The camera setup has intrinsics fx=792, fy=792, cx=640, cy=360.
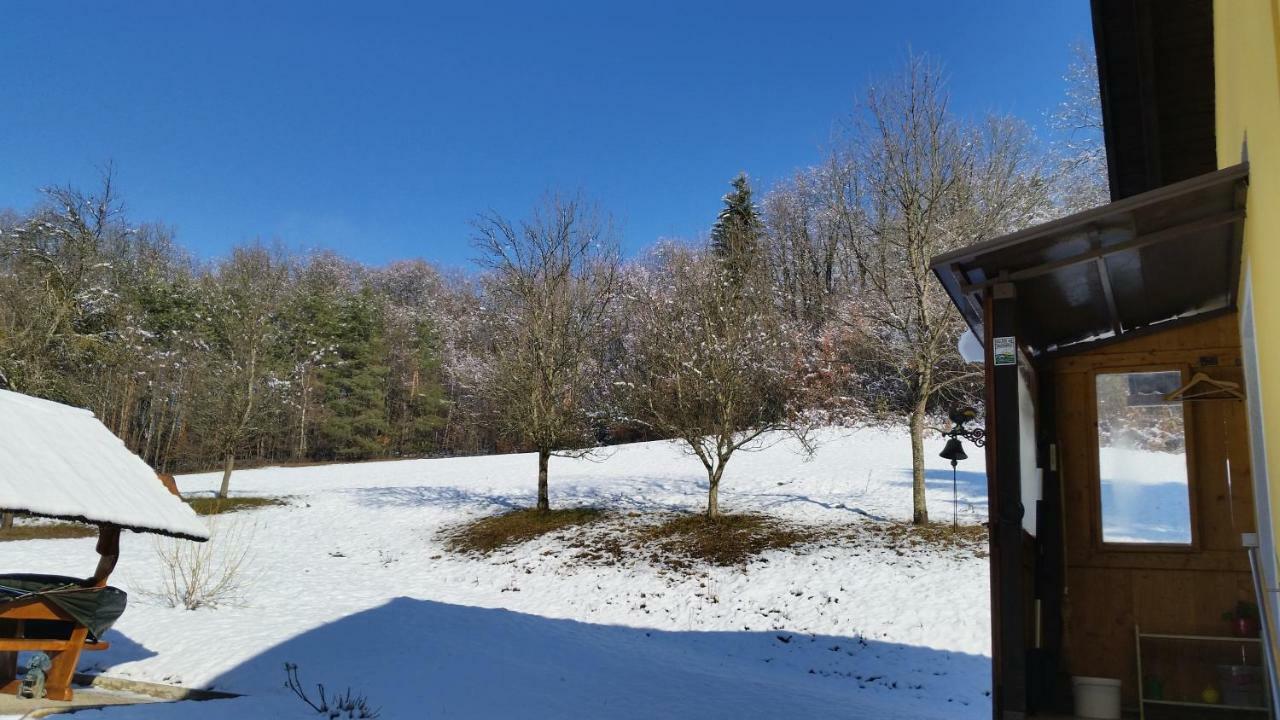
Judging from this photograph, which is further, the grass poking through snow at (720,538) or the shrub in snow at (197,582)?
the grass poking through snow at (720,538)

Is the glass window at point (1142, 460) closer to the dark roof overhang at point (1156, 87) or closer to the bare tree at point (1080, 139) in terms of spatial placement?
the dark roof overhang at point (1156, 87)

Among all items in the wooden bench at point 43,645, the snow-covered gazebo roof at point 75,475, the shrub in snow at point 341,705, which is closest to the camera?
the snow-covered gazebo roof at point 75,475

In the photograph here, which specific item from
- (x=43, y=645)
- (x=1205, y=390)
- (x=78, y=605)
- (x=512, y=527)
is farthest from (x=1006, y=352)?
(x=512, y=527)

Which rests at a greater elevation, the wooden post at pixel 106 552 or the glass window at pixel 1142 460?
the glass window at pixel 1142 460

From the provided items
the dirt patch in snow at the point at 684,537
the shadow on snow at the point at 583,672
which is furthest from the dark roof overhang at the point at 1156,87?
the dirt patch in snow at the point at 684,537

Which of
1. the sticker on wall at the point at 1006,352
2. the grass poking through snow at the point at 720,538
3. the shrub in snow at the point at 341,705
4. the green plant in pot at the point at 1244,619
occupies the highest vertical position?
the sticker on wall at the point at 1006,352

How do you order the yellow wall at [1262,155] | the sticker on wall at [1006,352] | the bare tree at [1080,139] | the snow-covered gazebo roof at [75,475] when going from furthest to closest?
Answer: the bare tree at [1080,139] → the snow-covered gazebo roof at [75,475] → the sticker on wall at [1006,352] → the yellow wall at [1262,155]

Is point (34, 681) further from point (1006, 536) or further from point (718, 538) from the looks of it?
point (718, 538)

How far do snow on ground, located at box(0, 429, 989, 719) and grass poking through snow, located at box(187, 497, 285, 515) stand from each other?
3.00 feet

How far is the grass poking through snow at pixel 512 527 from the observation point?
15.8 meters

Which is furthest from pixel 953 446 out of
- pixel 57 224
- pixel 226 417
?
pixel 57 224

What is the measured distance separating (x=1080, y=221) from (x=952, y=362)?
1342 centimetres

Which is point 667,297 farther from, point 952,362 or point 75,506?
point 75,506

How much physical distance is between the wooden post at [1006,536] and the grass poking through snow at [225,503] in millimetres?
19339
